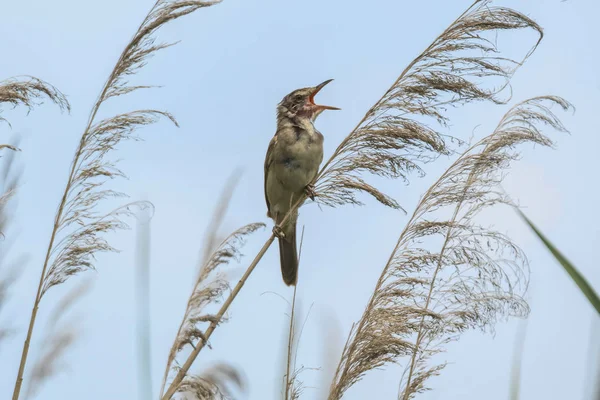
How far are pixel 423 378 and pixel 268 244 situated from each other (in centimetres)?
94

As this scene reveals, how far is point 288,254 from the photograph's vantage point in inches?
239

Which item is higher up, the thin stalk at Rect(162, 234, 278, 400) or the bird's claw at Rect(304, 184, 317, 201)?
the bird's claw at Rect(304, 184, 317, 201)

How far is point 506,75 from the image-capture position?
293 cm

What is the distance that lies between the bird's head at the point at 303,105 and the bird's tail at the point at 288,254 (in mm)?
820

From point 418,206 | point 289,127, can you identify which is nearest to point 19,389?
point 418,206

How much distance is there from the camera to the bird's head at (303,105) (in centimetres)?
557

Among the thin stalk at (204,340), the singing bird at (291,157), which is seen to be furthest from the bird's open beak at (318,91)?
the thin stalk at (204,340)

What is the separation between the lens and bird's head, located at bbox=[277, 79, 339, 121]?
5566mm

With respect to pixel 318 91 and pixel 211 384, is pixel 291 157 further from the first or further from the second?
pixel 211 384

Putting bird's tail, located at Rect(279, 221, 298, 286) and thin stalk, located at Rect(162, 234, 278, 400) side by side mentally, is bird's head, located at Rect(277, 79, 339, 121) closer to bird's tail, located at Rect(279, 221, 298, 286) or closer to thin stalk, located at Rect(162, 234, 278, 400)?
bird's tail, located at Rect(279, 221, 298, 286)

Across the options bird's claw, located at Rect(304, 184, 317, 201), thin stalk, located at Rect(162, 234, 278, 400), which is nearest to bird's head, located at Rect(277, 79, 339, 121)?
bird's claw, located at Rect(304, 184, 317, 201)

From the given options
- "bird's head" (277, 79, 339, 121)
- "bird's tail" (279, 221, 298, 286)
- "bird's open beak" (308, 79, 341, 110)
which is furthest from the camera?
"bird's tail" (279, 221, 298, 286)

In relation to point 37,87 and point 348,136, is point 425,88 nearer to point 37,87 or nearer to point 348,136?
point 348,136

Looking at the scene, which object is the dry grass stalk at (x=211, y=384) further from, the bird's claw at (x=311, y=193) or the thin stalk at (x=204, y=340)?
the bird's claw at (x=311, y=193)
